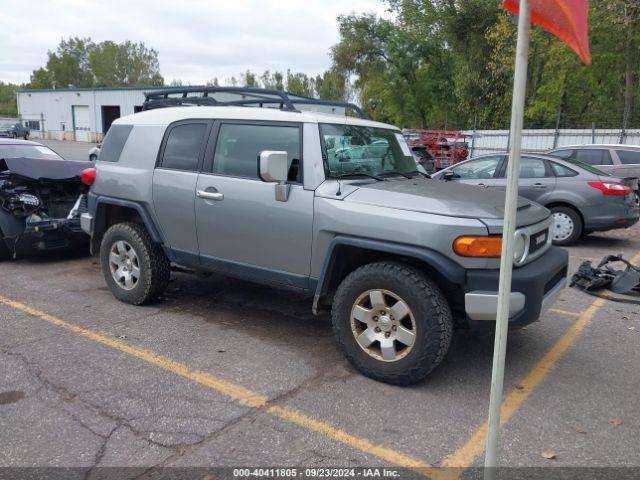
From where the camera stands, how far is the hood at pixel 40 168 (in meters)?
7.05

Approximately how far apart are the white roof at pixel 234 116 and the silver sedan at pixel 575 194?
417 centimetres

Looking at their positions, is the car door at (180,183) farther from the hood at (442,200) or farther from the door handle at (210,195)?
the hood at (442,200)

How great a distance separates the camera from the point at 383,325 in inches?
151

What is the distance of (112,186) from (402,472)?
13.4ft

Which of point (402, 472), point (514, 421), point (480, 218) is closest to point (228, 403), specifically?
point (402, 472)

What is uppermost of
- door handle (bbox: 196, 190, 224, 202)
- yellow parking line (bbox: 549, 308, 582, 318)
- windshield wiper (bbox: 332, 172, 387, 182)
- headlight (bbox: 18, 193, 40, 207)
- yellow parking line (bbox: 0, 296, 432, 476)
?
windshield wiper (bbox: 332, 172, 387, 182)

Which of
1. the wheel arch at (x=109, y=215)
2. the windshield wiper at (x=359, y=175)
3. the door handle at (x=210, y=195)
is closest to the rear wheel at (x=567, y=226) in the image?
the windshield wiper at (x=359, y=175)

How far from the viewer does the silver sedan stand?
862cm

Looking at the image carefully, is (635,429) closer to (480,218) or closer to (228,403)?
(480,218)

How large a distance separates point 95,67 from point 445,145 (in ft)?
344

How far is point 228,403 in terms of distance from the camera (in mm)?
3586

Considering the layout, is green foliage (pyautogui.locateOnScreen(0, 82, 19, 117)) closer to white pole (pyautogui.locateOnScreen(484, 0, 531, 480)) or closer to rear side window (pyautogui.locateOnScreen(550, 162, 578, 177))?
rear side window (pyautogui.locateOnScreen(550, 162, 578, 177))

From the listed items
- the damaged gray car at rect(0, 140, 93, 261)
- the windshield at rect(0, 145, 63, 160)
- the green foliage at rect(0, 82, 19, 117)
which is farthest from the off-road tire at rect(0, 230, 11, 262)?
the green foliage at rect(0, 82, 19, 117)

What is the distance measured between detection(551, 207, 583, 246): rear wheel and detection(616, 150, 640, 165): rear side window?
13.0 feet
